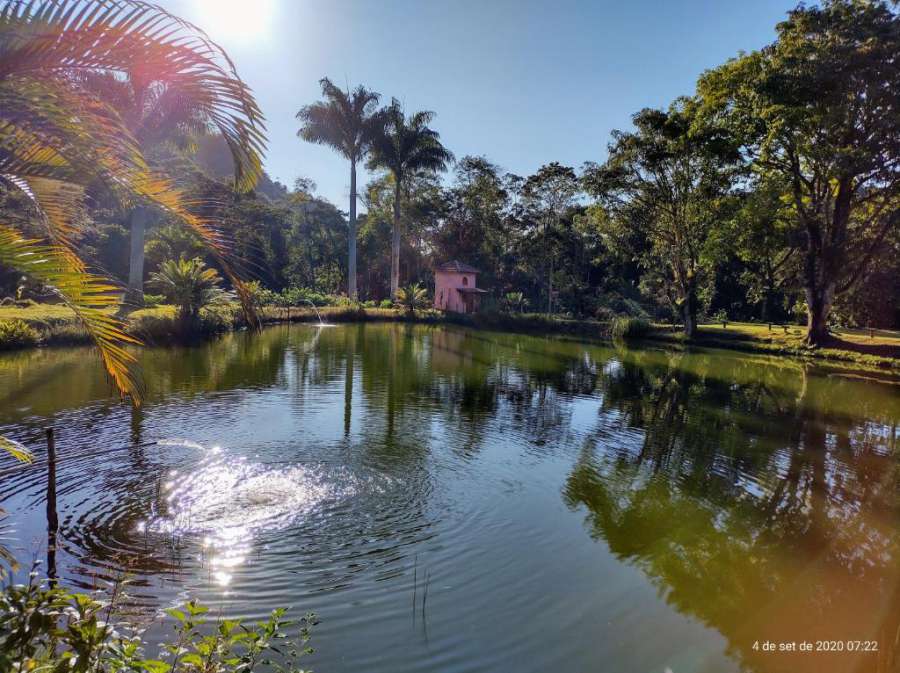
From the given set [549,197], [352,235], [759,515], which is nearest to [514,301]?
[549,197]

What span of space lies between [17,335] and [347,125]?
80.3ft

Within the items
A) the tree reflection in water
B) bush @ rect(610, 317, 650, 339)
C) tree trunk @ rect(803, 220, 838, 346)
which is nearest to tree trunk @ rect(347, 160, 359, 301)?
bush @ rect(610, 317, 650, 339)

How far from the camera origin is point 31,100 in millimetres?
3105

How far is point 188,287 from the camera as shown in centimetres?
2178

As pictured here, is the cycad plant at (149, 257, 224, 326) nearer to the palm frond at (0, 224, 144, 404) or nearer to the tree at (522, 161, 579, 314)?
the palm frond at (0, 224, 144, 404)

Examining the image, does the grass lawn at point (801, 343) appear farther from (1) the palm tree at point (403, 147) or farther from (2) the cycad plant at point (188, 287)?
(2) the cycad plant at point (188, 287)

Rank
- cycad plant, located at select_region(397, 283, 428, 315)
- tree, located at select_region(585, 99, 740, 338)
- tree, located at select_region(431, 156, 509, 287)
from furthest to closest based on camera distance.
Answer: tree, located at select_region(431, 156, 509, 287), cycad plant, located at select_region(397, 283, 428, 315), tree, located at select_region(585, 99, 740, 338)

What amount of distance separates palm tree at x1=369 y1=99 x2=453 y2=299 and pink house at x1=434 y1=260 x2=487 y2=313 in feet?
18.2

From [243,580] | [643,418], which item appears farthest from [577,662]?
[643,418]

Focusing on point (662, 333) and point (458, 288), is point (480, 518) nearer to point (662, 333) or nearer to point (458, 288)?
point (662, 333)

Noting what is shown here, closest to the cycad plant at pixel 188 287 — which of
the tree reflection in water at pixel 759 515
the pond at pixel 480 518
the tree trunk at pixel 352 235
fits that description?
the pond at pixel 480 518

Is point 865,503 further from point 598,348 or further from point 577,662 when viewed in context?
point 598,348

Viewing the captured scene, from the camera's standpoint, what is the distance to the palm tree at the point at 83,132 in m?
3.00

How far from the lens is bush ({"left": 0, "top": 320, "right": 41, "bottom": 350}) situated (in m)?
16.1
